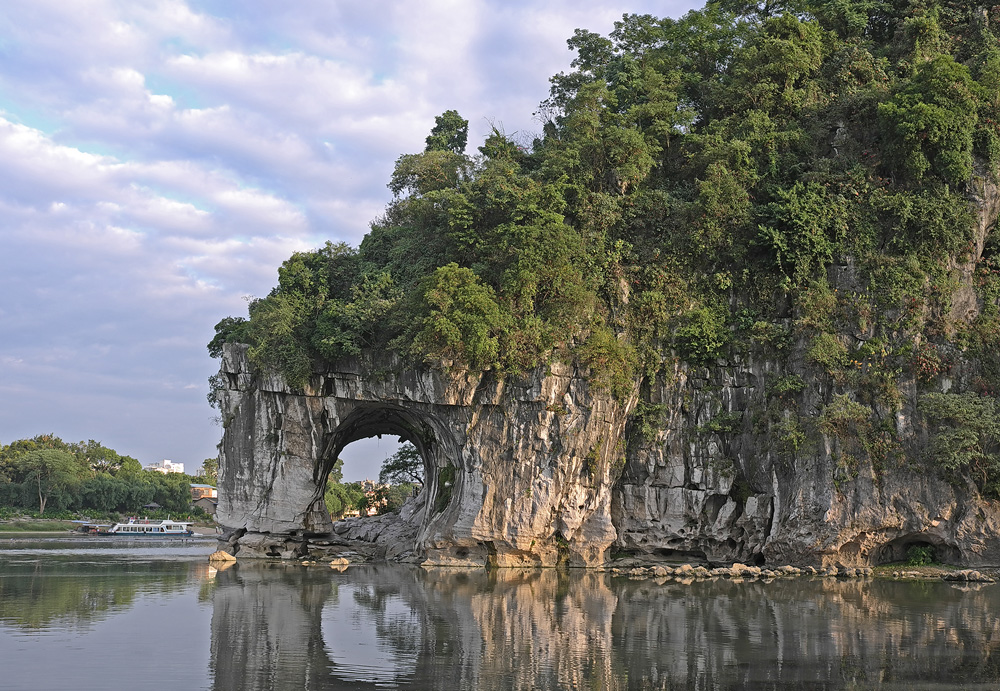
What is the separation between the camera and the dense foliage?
25875 millimetres

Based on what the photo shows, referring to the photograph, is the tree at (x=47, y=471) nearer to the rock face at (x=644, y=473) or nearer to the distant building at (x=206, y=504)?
the distant building at (x=206, y=504)

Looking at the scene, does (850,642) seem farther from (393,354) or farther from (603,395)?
(393,354)

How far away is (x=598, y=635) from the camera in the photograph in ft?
48.4

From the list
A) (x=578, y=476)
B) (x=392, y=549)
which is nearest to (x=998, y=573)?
(x=578, y=476)

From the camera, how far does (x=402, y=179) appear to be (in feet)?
113

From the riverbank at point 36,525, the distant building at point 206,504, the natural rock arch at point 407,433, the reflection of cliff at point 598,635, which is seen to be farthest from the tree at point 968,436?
the distant building at point 206,504

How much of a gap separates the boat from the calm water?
32611 mm

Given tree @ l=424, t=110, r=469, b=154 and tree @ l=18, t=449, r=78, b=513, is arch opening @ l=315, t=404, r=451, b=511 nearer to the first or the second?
tree @ l=424, t=110, r=469, b=154

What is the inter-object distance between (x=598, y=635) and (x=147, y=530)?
4753 centimetres

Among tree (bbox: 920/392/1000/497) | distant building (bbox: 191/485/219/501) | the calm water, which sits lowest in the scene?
distant building (bbox: 191/485/219/501)

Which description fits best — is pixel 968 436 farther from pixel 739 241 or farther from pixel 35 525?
pixel 35 525

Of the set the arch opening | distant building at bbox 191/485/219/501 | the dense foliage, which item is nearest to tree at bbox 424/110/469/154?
the dense foliage

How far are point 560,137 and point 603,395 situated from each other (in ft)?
37.6

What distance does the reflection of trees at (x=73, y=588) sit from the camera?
1672 cm
